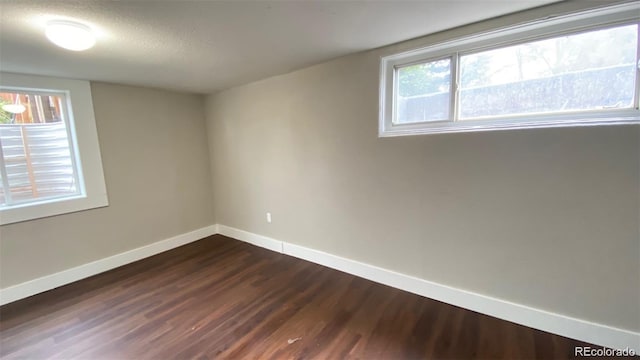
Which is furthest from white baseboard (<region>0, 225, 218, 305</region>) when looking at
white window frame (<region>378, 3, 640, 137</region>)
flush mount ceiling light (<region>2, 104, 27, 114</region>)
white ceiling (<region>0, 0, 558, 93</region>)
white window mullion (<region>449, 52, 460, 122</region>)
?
white window mullion (<region>449, 52, 460, 122</region>)

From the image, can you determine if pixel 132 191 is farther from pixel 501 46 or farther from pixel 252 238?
pixel 501 46

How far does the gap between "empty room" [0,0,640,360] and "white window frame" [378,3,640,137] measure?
0.01m

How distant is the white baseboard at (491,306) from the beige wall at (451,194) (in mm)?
55

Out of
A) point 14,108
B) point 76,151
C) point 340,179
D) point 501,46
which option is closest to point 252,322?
point 340,179

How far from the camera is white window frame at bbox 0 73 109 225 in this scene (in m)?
2.53

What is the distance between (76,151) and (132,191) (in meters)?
0.69

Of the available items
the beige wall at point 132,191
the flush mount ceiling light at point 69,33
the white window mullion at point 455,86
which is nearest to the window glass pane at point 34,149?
the beige wall at point 132,191

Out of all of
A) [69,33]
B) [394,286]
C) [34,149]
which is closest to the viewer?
[69,33]

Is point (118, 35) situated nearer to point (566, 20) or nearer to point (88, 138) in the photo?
point (88, 138)

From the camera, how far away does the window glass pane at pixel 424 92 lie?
86.0 inches

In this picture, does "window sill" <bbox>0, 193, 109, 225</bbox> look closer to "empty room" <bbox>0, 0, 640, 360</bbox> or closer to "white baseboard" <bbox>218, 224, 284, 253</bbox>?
"empty room" <bbox>0, 0, 640, 360</bbox>

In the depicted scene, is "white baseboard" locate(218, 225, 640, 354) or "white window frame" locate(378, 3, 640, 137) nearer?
"white window frame" locate(378, 3, 640, 137)

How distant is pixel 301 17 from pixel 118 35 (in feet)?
4.06

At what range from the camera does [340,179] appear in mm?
2748
